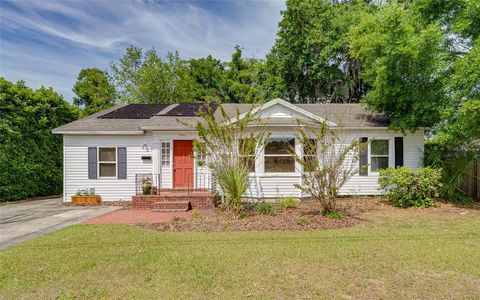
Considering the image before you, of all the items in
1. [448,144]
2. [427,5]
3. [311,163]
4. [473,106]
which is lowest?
[311,163]

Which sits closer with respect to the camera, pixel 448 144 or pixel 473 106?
pixel 473 106

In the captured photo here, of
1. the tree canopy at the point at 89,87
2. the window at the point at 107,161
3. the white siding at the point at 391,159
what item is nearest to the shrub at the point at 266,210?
the white siding at the point at 391,159

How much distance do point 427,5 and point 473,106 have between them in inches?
181

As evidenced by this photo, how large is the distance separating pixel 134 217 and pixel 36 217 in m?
3.31

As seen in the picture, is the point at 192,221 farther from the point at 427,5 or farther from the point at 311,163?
the point at 427,5

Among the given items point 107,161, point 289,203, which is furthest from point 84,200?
point 289,203

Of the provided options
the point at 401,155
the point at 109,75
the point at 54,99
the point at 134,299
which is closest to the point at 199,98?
the point at 109,75

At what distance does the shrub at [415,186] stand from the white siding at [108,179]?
9.80m

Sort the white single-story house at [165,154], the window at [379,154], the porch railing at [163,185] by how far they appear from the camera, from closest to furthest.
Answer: the porch railing at [163,185] < the white single-story house at [165,154] < the window at [379,154]

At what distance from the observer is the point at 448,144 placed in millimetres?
10477

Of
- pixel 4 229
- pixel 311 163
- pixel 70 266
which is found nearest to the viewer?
pixel 70 266

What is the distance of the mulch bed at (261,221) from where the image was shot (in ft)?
23.1

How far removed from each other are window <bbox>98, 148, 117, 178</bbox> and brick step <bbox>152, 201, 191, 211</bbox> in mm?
3236

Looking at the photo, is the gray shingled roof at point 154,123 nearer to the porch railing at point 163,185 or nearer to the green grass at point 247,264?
the porch railing at point 163,185
